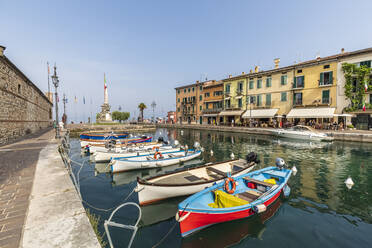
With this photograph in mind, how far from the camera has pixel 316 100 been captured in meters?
32.9

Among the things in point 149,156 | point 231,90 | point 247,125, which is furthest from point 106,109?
point 149,156

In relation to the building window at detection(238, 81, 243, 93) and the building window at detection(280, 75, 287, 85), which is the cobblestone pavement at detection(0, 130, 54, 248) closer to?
the building window at detection(280, 75, 287, 85)

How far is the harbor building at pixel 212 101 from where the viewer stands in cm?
4974

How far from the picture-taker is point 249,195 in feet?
23.9

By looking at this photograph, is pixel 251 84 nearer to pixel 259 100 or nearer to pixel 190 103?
pixel 259 100

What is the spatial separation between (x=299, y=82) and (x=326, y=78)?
4218 millimetres

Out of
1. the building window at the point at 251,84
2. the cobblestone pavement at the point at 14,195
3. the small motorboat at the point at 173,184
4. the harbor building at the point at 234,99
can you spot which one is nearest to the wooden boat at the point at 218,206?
the small motorboat at the point at 173,184

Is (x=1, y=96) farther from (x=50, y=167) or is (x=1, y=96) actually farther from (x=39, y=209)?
(x=39, y=209)

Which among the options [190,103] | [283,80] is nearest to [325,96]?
[283,80]

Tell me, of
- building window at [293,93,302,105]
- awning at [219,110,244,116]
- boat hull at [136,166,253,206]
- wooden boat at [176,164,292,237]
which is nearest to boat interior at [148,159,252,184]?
boat hull at [136,166,253,206]

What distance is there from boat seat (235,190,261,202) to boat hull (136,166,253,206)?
1.56 m

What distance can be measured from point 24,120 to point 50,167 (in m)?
19.7

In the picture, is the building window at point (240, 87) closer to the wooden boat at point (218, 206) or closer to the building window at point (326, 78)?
the building window at point (326, 78)

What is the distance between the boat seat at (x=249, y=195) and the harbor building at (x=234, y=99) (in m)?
36.9
